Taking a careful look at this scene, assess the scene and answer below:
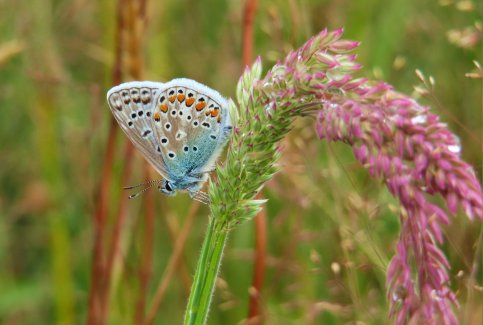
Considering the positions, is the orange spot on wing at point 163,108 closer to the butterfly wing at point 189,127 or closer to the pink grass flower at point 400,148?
the butterfly wing at point 189,127

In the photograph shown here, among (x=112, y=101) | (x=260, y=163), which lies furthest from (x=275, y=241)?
(x=260, y=163)

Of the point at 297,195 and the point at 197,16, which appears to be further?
the point at 197,16

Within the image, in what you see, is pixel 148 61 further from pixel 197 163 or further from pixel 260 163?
pixel 260 163

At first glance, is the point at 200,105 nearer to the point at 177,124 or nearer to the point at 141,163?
the point at 177,124

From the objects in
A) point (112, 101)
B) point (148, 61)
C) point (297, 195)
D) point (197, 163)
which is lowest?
point (297, 195)

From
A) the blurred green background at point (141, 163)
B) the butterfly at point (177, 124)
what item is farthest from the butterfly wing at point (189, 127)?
the blurred green background at point (141, 163)

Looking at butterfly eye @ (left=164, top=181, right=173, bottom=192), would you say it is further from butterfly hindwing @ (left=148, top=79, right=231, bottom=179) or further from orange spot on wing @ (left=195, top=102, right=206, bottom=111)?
orange spot on wing @ (left=195, top=102, right=206, bottom=111)

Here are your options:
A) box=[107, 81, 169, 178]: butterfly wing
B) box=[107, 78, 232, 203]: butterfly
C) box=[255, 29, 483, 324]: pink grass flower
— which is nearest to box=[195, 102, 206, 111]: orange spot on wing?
box=[107, 78, 232, 203]: butterfly
